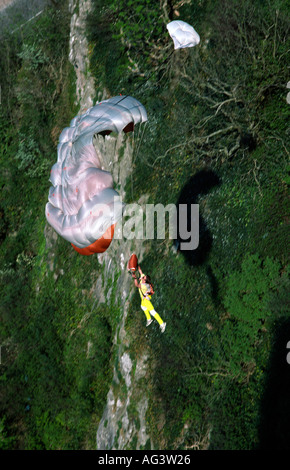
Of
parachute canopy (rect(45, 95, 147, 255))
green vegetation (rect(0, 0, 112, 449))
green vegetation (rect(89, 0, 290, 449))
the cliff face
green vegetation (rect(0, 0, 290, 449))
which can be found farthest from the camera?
green vegetation (rect(0, 0, 112, 449))

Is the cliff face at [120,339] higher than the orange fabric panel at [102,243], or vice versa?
the orange fabric panel at [102,243]

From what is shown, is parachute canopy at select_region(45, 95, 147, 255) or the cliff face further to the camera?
the cliff face

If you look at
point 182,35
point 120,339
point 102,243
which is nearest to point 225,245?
point 102,243

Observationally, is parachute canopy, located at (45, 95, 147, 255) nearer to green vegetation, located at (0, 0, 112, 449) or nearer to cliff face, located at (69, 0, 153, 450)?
cliff face, located at (69, 0, 153, 450)

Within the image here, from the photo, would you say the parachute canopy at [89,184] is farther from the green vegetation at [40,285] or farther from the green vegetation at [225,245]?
the green vegetation at [40,285]

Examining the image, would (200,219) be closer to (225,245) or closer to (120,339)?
(225,245)

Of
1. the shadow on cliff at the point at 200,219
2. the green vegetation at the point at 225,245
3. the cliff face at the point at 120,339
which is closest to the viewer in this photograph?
the green vegetation at the point at 225,245

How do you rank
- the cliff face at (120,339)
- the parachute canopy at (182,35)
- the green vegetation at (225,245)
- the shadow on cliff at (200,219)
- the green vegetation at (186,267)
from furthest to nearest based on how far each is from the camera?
the parachute canopy at (182,35)
the cliff face at (120,339)
the shadow on cliff at (200,219)
the green vegetation at (186,267)
the green vegetation at (225,245)

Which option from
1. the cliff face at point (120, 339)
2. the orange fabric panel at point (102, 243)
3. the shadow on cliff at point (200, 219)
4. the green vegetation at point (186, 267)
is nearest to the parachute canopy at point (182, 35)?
the green vegetation at point (186, 267)

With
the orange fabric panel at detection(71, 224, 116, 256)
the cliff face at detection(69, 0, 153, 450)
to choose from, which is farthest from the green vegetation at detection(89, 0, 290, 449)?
the orange fabric panel at detection(71, 224, 116, 256)
